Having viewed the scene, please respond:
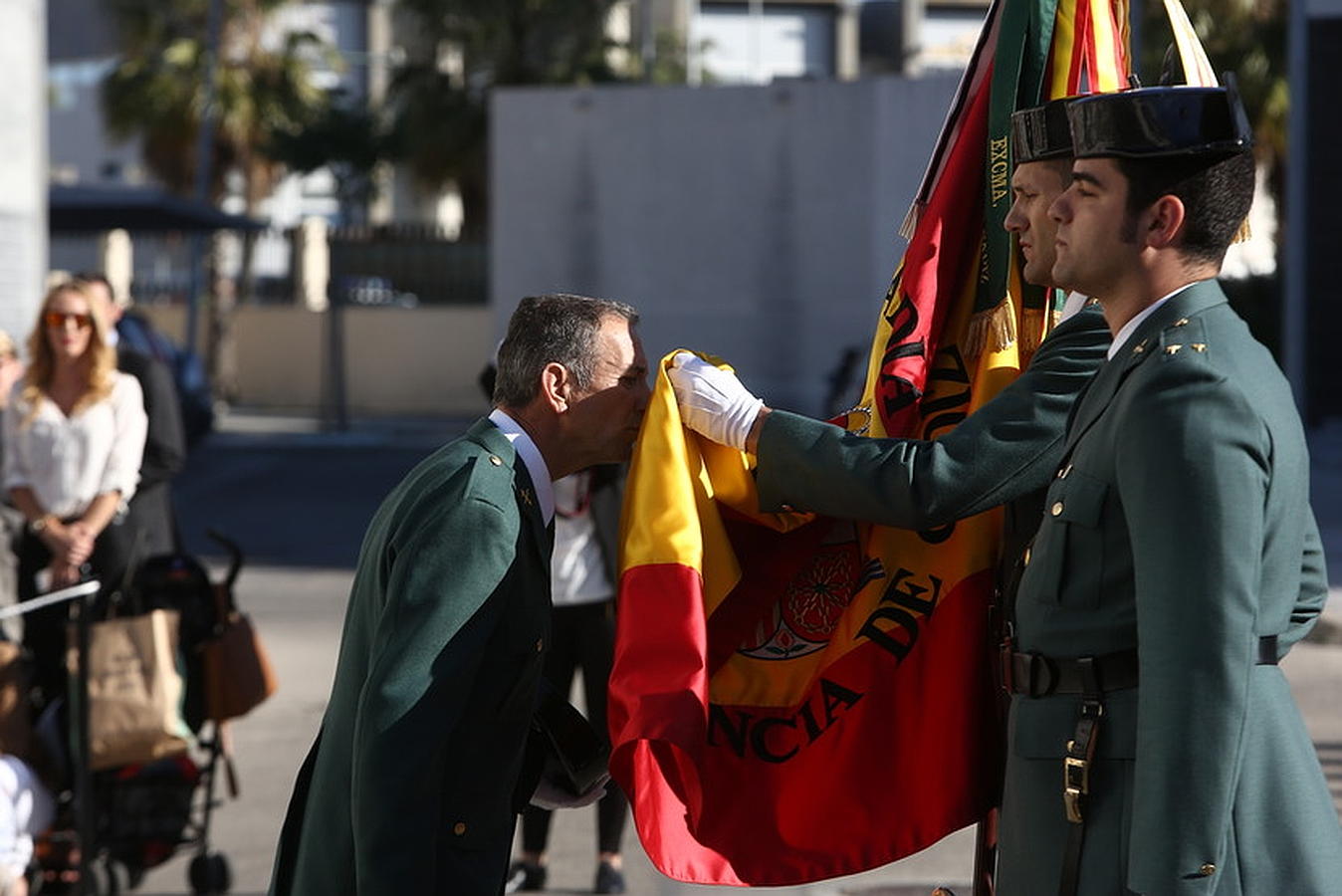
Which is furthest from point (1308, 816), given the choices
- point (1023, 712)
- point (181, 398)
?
point (181, 398)

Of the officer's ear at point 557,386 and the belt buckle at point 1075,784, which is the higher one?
the officer's ear at point 557,386

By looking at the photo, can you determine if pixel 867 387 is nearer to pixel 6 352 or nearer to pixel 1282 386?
pixel 1282 386

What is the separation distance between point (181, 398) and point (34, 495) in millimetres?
13545

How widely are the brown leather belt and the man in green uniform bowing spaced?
0.73 m

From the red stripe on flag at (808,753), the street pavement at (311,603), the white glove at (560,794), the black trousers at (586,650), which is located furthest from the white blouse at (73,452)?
the red stripe on flag at (808,753)

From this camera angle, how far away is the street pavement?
6703 mm

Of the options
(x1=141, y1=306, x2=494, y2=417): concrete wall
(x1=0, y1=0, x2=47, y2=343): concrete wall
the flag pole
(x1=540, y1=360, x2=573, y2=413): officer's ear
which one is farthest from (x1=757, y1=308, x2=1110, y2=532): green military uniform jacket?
(x1=141, y1=306, x2=494, y2=417): concrete wall

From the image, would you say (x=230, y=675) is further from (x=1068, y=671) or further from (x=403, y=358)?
(x=403, y=358)

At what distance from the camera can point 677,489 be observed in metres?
3.42

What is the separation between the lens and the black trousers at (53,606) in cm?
646

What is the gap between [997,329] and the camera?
11.6ft

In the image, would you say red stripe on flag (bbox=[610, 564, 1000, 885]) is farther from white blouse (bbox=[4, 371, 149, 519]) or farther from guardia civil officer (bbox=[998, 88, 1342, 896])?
white blouse (bbox=[4, 371, 149, 519])

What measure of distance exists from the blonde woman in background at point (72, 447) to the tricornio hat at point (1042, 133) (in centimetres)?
421

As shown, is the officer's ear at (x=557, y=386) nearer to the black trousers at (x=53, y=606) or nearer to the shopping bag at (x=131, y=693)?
the shopping bag at (x=131, y=693)
